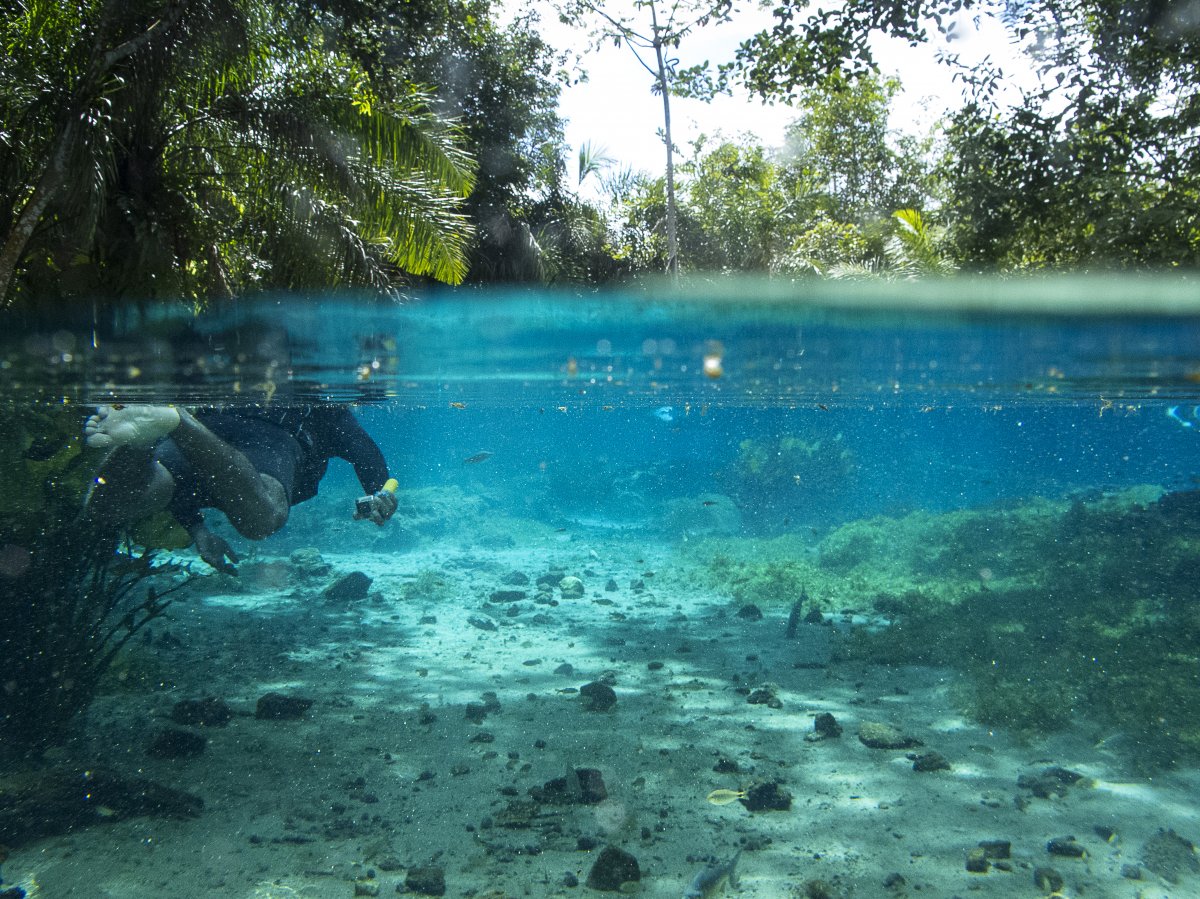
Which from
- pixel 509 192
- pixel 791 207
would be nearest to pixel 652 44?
pixel 509 192

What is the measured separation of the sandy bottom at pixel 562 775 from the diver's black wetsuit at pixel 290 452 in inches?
74.4

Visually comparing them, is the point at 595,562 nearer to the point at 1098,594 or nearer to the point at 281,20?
the point at 1098,594

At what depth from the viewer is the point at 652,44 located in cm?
1700

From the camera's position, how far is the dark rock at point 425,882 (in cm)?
455

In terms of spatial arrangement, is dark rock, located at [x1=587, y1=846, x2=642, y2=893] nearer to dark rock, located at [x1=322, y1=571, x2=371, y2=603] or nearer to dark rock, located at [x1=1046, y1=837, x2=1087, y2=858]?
dark rock, located at [x1=1046, y1=837, x2=1087, y2=858]

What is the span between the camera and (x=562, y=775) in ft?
19.2

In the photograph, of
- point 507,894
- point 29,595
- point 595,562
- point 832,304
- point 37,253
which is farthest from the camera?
point 595,562

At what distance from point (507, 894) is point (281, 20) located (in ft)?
29.4

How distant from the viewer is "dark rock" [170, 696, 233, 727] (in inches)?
→ 268

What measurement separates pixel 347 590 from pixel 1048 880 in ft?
32.9

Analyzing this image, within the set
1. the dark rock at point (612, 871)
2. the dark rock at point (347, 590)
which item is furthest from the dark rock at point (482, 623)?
the dark rock at point (612, 871)

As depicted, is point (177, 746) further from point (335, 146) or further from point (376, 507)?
point (335, 146)

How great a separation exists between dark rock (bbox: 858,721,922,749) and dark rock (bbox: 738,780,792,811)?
124 centimetres

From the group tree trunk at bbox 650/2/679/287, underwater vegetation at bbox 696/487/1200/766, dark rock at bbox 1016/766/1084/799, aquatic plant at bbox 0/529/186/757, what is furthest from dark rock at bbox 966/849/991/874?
tree trunk at bbox 650/2/679/287
